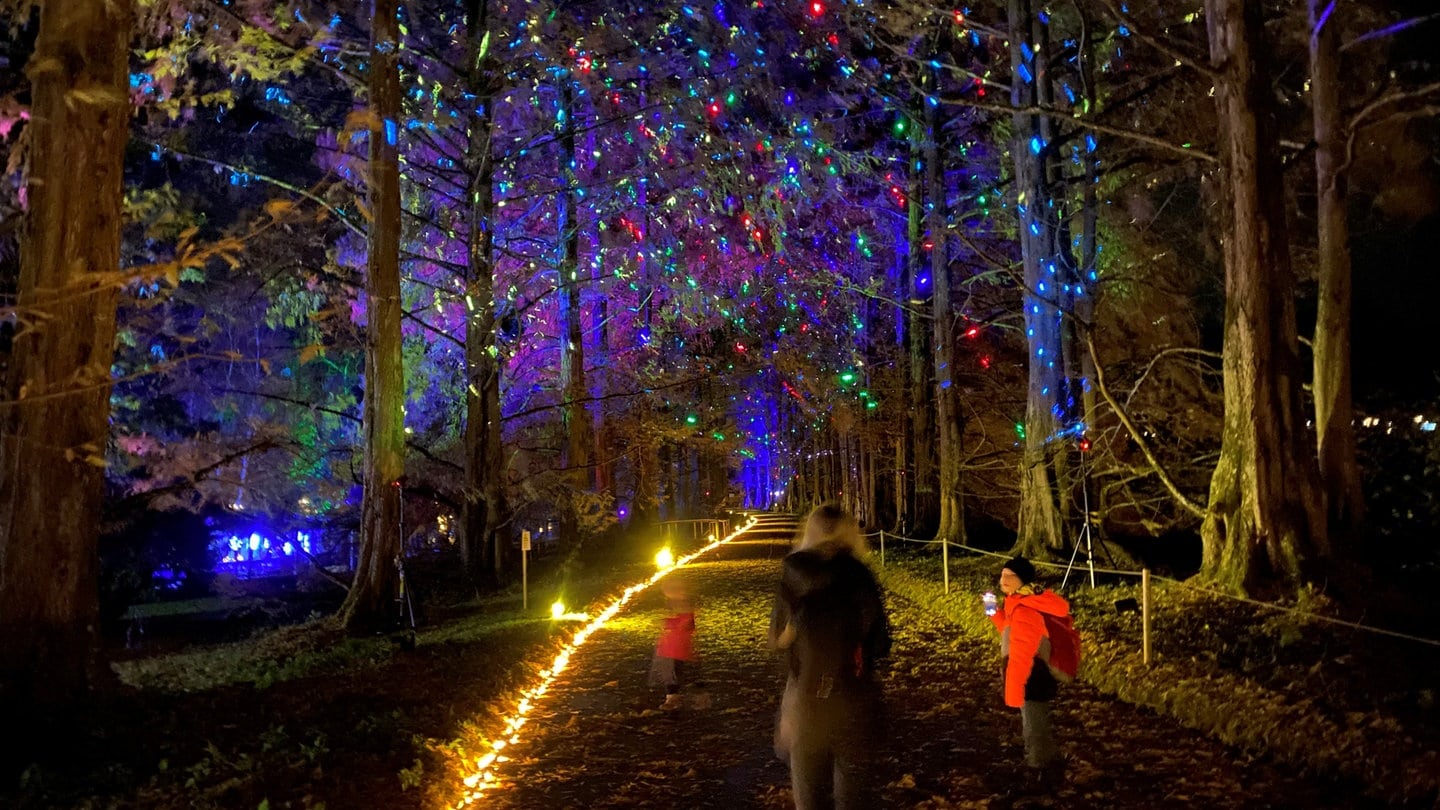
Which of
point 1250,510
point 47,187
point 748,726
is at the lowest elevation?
point 748,726

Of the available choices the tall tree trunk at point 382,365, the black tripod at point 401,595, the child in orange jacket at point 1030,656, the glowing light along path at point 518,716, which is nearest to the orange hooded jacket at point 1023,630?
the child in orange jacket at point 1030,656

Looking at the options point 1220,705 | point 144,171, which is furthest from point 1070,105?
point 144,171

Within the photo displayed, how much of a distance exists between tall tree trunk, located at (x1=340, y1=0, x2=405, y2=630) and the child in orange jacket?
32.1 ft

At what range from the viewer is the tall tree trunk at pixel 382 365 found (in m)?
13.6

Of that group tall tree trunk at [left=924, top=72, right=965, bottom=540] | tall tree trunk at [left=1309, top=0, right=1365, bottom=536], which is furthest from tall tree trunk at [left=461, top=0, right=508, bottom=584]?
tall tree trunk at [left=1309, top=0, right=1365, bottom=536]

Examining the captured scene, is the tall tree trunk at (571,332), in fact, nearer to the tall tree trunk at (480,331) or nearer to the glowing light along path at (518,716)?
the tall tree trunk at (480,331)

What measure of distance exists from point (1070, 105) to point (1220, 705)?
1339 centimetres

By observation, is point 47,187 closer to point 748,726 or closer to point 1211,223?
point 748,726

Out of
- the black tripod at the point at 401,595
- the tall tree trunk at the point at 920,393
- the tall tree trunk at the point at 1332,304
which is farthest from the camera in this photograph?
the tall tree trunk at the point at 920,393

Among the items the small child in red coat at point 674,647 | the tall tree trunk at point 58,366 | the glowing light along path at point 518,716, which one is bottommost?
the glowing light along path at point 518,716

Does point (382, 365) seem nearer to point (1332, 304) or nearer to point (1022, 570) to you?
point (1022, 570)

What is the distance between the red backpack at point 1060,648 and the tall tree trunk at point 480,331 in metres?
14.5

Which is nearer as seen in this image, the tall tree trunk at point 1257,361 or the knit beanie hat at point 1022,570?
the knit beanie hat at point 1022,570

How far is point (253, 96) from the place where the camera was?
2339cm
